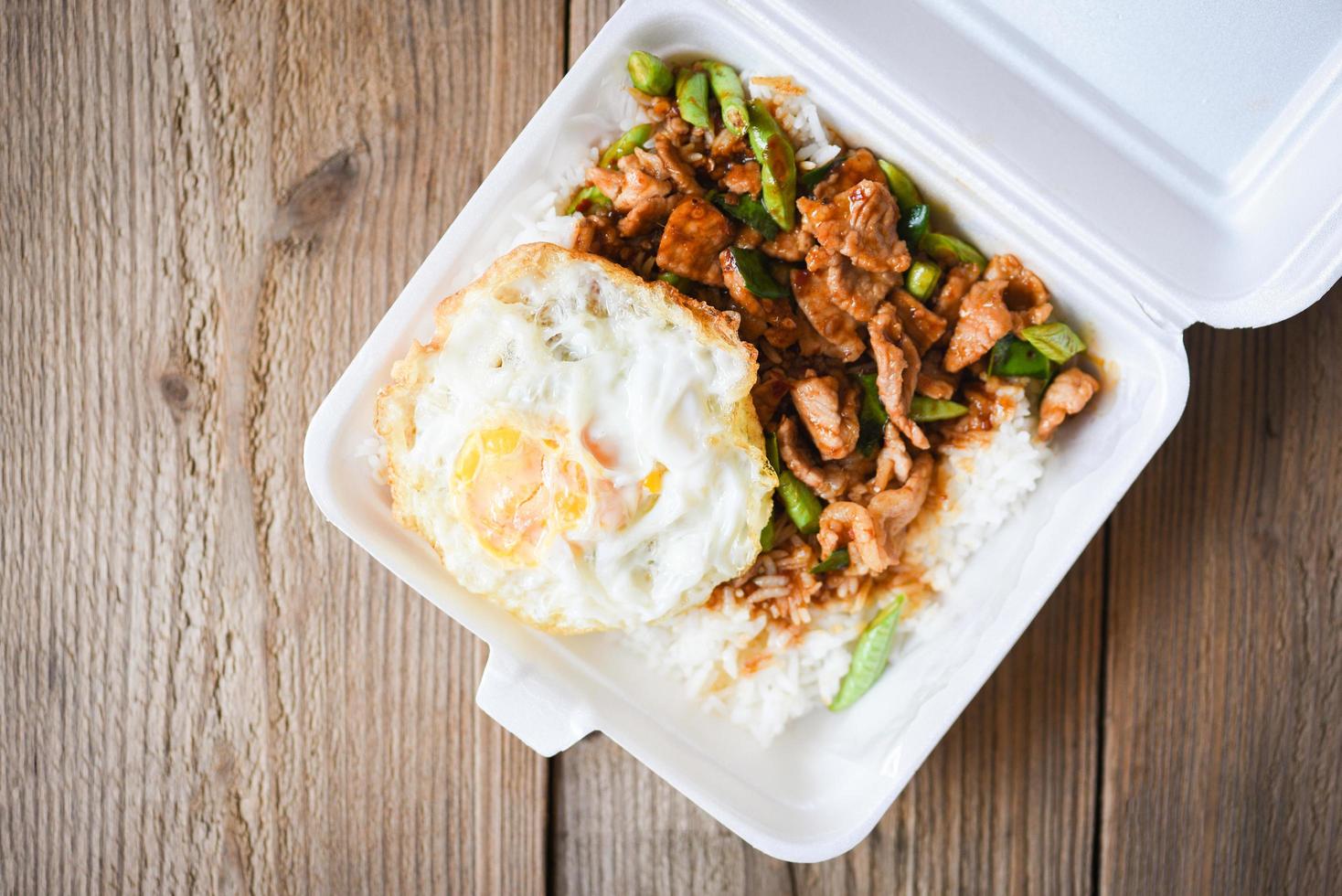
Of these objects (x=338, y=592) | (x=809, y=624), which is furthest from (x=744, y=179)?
(x=338, y=592)

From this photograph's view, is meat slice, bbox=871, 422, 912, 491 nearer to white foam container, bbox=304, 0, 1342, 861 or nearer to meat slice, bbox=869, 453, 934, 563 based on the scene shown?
meat slice, bbox=869, 453, 934, 563

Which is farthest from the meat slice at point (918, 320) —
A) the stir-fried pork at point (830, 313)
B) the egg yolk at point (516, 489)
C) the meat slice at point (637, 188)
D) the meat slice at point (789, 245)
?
the egg yolk at point (516, 489)

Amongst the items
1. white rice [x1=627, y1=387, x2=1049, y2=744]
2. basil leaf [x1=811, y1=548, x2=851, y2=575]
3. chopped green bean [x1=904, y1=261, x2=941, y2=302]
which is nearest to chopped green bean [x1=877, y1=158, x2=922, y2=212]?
chopped green bean [x1=904, y1=261, x2=941, y2=302]

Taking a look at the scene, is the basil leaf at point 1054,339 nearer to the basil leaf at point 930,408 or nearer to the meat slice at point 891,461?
the basil leaf at point 930,408

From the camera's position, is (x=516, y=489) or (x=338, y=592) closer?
(x=516, y=489)

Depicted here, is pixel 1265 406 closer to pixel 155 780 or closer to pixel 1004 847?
pixel 1004 847

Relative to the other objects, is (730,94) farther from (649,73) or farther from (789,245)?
(789,245)

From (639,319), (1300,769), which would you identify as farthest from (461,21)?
(1300,769)
